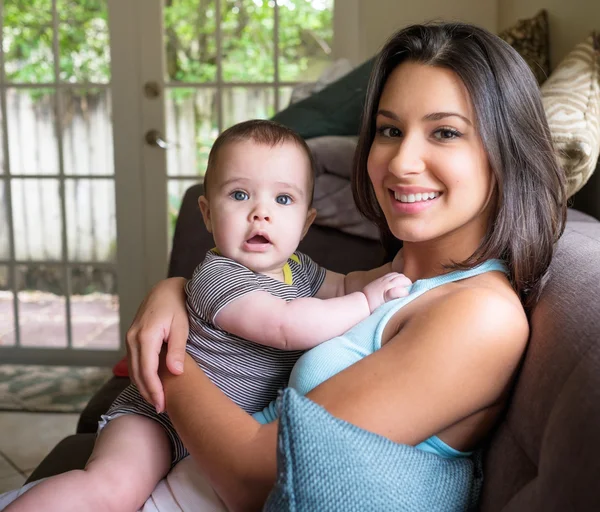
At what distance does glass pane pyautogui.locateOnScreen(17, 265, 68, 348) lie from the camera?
3.97 meters

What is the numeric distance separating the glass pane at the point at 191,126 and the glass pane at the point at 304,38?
1.30 feet

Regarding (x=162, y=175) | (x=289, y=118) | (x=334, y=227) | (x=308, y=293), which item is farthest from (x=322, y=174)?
(x=162, y=175)

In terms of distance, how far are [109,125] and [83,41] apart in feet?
1.41

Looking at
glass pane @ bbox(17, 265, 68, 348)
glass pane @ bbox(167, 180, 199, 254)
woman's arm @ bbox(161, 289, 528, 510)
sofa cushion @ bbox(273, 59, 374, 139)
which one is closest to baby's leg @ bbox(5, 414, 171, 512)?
woman's arm @ bbox(161, 289, 528, 510)

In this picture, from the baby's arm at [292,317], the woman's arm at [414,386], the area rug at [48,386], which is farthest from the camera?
the area rug at [48,386]

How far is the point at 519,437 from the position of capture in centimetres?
92

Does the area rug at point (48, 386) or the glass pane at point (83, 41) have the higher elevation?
the glass pane at point (83, 41)

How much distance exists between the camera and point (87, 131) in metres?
3.78

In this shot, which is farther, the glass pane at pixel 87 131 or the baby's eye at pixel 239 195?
the glass pane at pixel 87 131

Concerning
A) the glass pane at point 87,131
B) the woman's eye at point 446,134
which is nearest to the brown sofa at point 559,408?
the woman's eye at point 446,134

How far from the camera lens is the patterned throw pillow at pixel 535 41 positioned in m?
2.54

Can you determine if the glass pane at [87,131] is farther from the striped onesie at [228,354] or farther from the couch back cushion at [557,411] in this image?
the couch back cushion at [557,411]

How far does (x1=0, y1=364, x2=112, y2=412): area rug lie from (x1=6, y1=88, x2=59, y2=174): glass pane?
103 cm

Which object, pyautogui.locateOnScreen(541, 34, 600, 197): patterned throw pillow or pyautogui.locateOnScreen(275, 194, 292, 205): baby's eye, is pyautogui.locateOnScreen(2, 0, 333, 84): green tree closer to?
pyautogui.locateOnScreen(541, 34, 600, 197): patterned throw pillow
